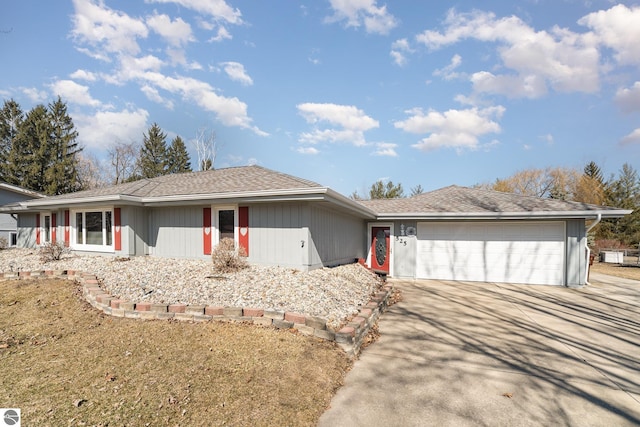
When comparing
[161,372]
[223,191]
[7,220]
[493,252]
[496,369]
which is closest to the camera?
[161,372]

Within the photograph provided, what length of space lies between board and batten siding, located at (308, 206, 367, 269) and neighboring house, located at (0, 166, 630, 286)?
0.03 m

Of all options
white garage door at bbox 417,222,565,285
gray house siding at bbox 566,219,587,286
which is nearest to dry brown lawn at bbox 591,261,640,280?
gray house siding at bbox 566,219,587,286

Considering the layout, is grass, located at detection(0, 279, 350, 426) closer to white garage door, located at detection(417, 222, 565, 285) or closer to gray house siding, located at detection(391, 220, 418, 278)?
gray house siding, located at detection(391, 220, 418, 278)

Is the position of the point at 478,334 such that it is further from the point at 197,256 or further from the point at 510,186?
the point at 510,186

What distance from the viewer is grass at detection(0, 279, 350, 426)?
2.55 metres

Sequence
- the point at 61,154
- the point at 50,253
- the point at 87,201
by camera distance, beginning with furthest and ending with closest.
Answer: the point at 61,154, the point at 87,201, the point at 50,253

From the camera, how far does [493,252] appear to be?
10.4m

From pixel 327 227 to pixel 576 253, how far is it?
8.28 m

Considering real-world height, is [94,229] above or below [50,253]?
above

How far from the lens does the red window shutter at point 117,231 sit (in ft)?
31.0

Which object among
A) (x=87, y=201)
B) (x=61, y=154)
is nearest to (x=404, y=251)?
(x=87, y=201)

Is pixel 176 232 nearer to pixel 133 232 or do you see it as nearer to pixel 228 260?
pixel 133 232

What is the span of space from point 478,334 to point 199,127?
2697cm

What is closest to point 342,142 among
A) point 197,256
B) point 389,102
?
point 389,102
